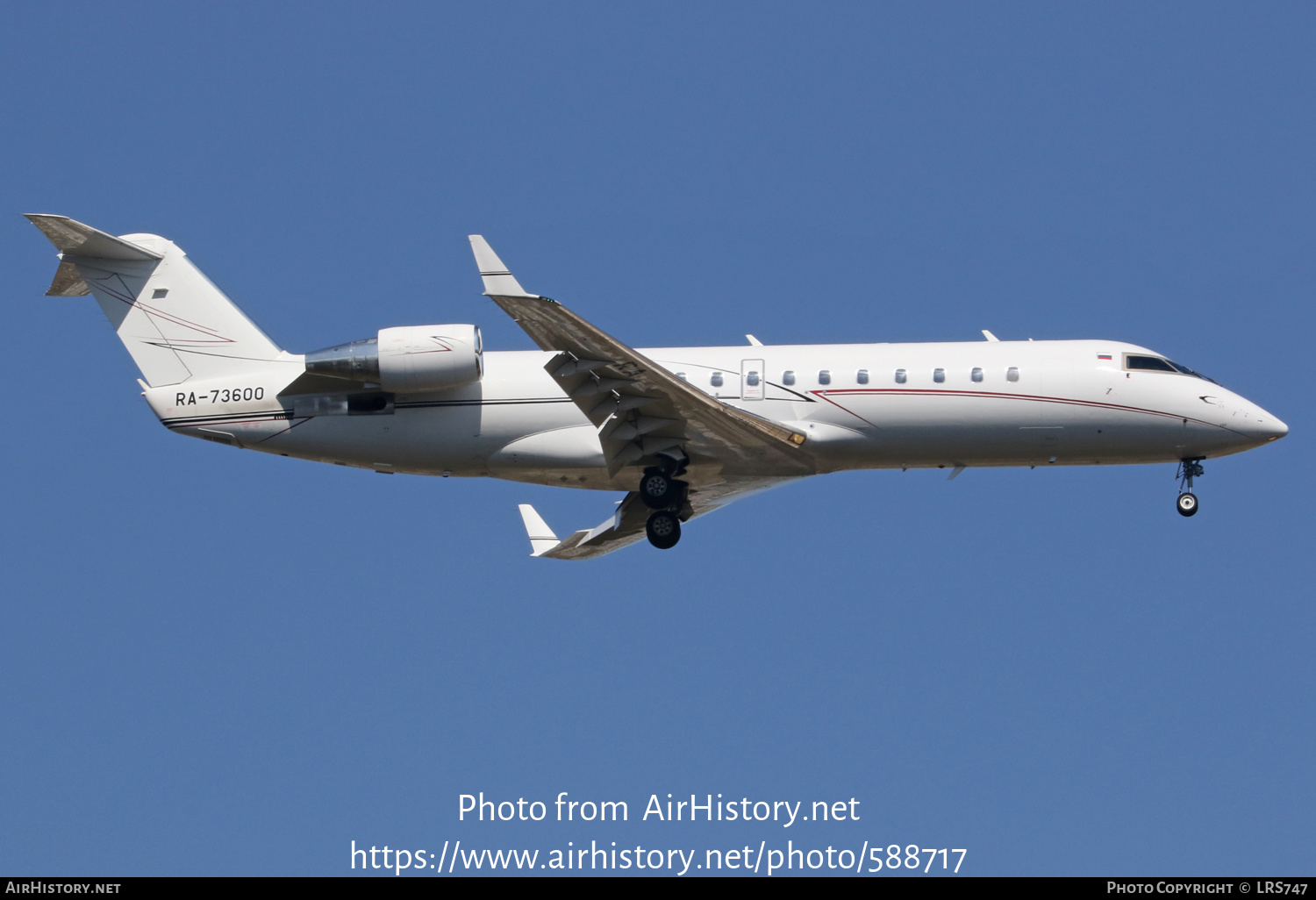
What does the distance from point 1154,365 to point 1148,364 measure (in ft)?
0.32

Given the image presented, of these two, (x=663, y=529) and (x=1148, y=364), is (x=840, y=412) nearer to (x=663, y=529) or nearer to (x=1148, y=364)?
(x=663, y=529)

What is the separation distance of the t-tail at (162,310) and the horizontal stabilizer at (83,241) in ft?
0.05

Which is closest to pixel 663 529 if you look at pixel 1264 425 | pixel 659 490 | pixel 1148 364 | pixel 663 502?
pixel 663 502

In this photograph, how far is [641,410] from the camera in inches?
982

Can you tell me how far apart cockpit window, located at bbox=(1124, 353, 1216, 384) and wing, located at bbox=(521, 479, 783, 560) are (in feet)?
A: 20.9

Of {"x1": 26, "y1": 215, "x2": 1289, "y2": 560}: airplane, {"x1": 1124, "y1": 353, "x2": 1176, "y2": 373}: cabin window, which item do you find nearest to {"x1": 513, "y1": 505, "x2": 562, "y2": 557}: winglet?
{"x1": 26, "y1": 215, "x2": 1289, "y2": 560}: airplane

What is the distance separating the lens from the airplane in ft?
82.4

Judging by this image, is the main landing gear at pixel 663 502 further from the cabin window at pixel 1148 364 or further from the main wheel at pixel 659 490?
the cabin window at pixel 1148 364

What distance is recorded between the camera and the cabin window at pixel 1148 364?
85.0ft

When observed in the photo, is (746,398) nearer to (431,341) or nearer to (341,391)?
(431,341)

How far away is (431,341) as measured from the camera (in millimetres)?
24859
